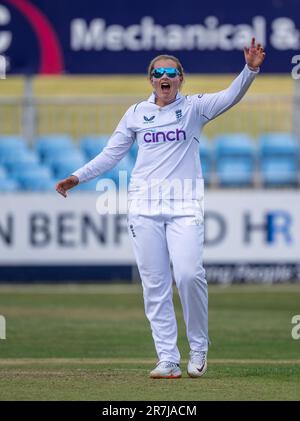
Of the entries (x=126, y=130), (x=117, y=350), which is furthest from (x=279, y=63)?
(x=126, y=130)

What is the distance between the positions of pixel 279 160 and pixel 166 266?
12.6 meters

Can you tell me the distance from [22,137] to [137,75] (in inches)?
97.6

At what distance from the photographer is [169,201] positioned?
9.34m

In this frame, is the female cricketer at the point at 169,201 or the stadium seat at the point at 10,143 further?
the stadium seat at the point at 10,143

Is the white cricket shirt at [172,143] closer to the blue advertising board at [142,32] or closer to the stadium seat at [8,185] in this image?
the stadium seat at [8,185]

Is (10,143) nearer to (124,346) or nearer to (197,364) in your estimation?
(124,346)

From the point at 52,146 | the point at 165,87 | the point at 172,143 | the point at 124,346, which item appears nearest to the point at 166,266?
the point at 172,143

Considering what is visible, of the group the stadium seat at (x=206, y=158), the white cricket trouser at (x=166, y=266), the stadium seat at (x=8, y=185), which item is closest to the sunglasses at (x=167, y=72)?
the white cricket trouser at (x=166, y=266)

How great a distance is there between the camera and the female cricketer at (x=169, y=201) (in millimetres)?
9312

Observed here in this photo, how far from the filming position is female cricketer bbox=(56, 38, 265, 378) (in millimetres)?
9312

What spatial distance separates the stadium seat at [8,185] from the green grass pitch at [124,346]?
5.71 feet

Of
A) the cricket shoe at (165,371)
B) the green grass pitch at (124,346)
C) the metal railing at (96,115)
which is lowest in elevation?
the green grass pitch at (124,346)

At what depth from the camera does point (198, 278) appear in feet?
30.2

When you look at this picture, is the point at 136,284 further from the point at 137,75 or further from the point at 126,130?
the point at 126,130
